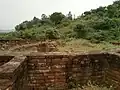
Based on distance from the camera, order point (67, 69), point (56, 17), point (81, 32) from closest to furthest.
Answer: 1. point (67, 69)
2. point (81, 32)
3. point (56, 17)

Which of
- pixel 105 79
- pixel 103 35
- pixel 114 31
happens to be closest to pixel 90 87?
pixel 105 79

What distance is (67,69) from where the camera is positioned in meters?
4.52

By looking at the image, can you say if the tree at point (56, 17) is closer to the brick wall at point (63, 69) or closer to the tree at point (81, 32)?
the tree at point (81, 32)

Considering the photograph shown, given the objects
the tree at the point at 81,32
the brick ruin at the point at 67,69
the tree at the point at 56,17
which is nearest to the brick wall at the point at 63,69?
the brick ruin at the point at 67,69

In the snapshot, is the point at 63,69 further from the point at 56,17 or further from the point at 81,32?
the point at 56,17

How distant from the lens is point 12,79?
3.12m

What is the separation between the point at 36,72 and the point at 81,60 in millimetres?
874

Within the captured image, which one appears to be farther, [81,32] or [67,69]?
[81,32]

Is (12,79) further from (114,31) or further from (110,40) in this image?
(114,31)

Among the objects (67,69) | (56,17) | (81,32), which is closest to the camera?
(67,69)

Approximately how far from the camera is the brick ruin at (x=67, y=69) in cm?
444

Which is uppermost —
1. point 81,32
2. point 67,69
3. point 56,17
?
point 56,17

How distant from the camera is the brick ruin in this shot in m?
4.44

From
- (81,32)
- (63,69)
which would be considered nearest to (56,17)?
(81,32)
